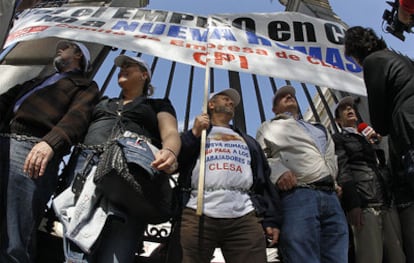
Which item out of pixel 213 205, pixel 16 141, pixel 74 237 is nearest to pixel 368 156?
pixel 213 205

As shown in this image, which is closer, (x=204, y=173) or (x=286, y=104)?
(x=204, y=173)

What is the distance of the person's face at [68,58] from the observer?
3.74 meters

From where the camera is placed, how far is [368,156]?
402 cm

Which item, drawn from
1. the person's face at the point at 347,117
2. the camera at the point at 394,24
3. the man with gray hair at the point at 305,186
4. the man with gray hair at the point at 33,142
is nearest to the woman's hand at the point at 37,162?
the man with gray hair at the point at 33,142

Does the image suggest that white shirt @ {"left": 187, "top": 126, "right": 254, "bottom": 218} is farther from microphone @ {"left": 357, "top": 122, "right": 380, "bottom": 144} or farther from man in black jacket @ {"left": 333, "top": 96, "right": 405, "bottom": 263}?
microphone @ {"left": 357, "top": 122, "right": 380, "bottom": 144}

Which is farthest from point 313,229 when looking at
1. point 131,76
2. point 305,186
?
point 131,76

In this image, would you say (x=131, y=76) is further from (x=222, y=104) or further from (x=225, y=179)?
(x=225, y=179)

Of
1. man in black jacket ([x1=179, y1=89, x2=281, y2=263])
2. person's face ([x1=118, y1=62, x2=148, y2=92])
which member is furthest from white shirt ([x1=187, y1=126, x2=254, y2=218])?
person's face ([x1=118, y1=62, x2=148, y2=92])

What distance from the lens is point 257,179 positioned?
3.42 metres

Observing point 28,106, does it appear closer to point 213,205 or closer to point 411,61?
point 213,205

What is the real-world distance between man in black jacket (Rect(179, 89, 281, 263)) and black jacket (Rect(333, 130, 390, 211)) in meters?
0.71

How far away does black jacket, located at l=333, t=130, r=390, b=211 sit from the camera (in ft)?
12.3

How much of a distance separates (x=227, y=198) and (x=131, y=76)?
1.24m

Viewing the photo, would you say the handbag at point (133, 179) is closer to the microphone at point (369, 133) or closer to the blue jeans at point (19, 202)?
the blue jeans at point (19, 202)
